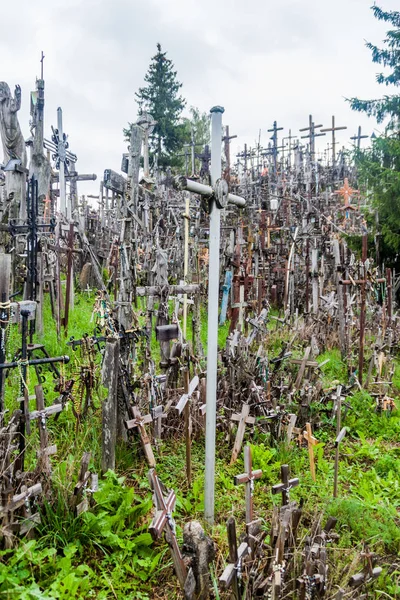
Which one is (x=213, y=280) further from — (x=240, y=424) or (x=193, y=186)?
(x=240, y=424)

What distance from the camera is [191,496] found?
3662mm

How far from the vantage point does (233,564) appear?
2.23 metres

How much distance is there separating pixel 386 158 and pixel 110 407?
36.6 feet

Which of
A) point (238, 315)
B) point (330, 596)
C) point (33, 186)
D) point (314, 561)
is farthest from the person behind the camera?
point (238, 315)

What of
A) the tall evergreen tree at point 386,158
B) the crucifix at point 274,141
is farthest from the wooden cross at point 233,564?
the crucifix at point 274,141

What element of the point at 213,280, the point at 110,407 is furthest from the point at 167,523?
the point at 213,280

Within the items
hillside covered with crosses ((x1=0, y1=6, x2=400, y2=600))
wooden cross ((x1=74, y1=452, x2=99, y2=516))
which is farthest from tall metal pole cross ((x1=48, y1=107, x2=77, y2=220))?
wooden cross ((x1=74, y1=452, x2=99, y2=516))

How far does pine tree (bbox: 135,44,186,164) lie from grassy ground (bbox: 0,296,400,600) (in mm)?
27235

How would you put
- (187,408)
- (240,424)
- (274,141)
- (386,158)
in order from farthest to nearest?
(274,141)
(386,158)
(240,424)
(187,408)

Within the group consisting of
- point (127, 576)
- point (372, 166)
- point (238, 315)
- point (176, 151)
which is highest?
point (176, 151)

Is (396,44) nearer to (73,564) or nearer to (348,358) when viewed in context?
(348,358)

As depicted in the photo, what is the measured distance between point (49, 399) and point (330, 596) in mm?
3646

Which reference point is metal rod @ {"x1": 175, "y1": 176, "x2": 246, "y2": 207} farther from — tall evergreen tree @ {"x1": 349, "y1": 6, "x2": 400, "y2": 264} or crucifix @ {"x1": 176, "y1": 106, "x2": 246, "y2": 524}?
tall evergreen tree @ {"x1": 349, "y1": 6, "x2": 400, "y2": 264}

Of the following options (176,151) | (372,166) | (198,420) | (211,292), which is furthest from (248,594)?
(176,151)
